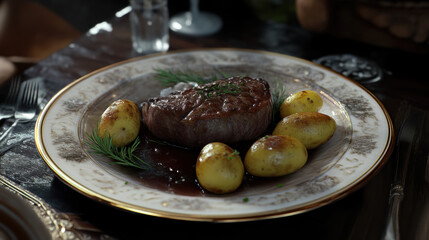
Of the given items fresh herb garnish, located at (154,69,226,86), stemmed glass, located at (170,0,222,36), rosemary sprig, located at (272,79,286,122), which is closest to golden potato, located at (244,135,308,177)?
rosemary sprig, located at (272,79,286,122)

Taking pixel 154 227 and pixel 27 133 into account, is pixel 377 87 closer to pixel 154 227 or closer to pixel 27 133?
pixel 154 227

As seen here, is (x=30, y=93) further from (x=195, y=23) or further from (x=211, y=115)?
(x=195, y=23)

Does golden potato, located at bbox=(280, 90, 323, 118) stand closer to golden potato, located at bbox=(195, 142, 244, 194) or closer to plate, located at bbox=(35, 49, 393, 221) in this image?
plate, located at bbox=(35, 49, 393, 221)

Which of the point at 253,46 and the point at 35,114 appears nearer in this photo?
the point at 35,114

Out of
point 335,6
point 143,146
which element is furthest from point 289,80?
point 335,6

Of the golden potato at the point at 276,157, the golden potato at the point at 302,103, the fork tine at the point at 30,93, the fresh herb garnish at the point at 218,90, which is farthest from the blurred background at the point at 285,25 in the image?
the golden potato at the point at 276,157

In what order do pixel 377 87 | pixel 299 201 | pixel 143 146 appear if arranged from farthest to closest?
pixel 377 87 → pixel 143 146 → pixel 299 201

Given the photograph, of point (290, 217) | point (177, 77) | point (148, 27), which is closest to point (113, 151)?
point (177, 77)
